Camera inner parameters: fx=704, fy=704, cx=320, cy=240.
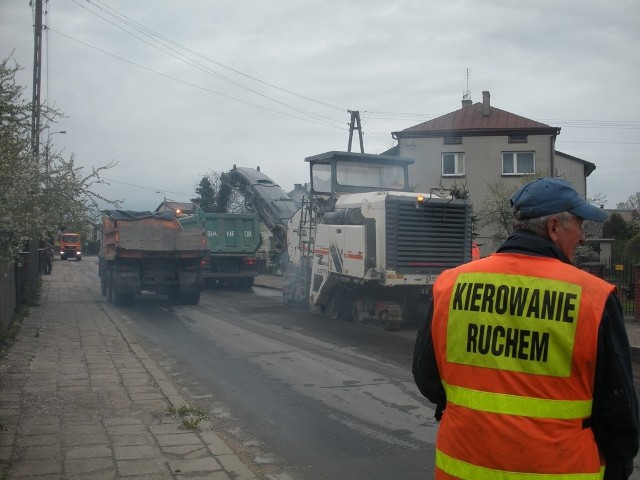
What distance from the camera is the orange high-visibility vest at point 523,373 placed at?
2320 mm

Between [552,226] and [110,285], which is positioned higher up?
[552,226]

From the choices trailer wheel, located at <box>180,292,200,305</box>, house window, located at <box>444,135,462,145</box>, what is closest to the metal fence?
trailer wheel, located at <box>180,292,200,305</box>

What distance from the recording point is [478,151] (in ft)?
106

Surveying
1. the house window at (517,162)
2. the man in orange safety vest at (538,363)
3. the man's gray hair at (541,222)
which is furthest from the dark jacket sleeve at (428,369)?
the house window at (517,162)

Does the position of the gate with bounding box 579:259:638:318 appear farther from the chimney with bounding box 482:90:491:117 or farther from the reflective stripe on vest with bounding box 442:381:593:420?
the chimney with bounding box 482:90:491:117

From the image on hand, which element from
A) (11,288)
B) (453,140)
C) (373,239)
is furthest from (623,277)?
(453,140)

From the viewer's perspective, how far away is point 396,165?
15750 millimetres

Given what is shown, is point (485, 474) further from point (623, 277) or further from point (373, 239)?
point (623, 277)

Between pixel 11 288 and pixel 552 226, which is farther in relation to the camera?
pixel 11 288

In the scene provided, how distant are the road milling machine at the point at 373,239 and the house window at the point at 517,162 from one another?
17734 mm

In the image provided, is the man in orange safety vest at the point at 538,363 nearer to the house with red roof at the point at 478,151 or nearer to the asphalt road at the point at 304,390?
the asphalt road at the point at 304,390

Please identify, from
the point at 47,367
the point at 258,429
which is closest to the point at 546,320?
the point at 258,429

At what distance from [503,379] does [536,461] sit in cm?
28

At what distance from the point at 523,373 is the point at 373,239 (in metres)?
10.7
